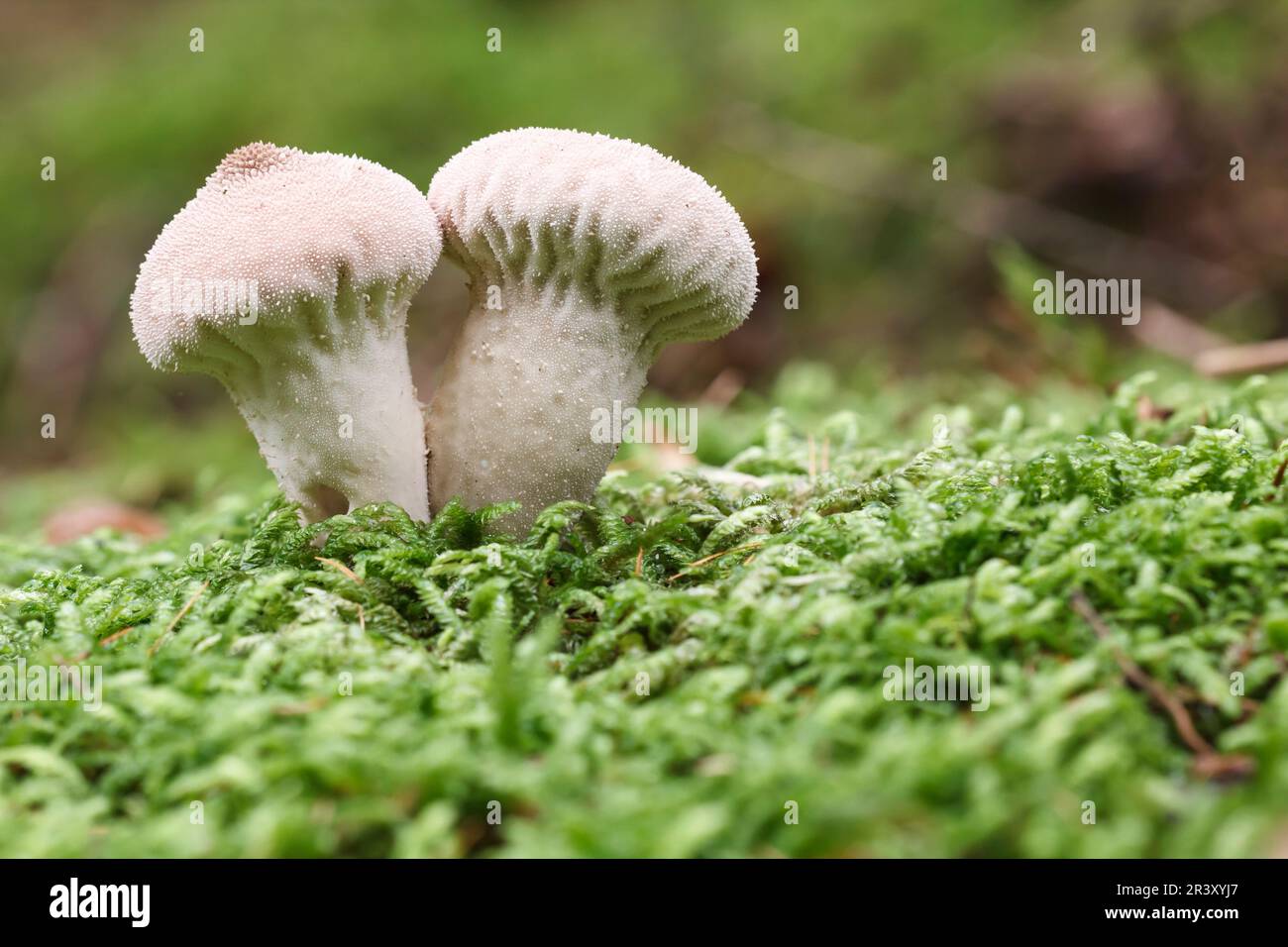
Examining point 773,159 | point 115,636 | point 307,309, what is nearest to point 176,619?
point 115,636

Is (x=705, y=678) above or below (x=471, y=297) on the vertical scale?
below

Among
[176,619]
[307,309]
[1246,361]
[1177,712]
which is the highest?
[1246,361]

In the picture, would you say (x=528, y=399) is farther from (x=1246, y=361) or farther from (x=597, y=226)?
(x=1246, y=361)

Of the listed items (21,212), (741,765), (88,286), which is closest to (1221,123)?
(741,765)

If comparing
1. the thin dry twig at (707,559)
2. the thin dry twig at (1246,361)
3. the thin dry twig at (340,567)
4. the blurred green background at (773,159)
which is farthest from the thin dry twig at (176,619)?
the thin dry twig at (1246,361)

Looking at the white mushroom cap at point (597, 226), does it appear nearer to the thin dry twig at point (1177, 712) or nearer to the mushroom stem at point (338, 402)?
the mushroom stem at point (338, 402)

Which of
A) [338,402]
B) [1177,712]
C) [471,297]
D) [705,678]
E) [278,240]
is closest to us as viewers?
[1177,712]
